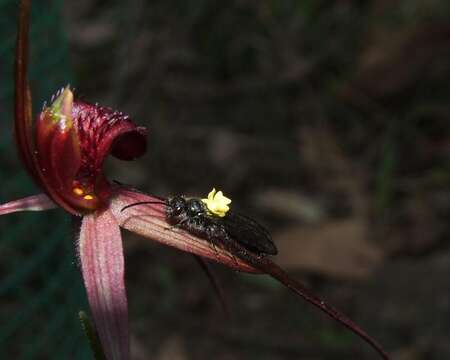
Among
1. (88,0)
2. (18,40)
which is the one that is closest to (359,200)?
(88,0)

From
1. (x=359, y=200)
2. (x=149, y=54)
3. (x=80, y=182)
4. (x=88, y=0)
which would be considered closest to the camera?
(x=80, y=182)

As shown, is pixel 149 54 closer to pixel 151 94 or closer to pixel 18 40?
pixel 151 94

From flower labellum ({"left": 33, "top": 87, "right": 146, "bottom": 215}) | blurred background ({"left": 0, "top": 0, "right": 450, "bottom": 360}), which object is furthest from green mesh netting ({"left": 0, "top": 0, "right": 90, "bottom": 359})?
flower labellum ({"left": 33, "top": 87, "right": 146, "bottom": 215})

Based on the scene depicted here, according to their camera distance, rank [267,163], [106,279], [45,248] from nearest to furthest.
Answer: [106,279], [45,248], [267,163]

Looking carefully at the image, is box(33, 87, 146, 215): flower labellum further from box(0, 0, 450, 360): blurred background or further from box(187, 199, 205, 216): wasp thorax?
box(0, 0, 450, 360): blurred background

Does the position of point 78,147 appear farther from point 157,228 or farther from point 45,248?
point 45,248

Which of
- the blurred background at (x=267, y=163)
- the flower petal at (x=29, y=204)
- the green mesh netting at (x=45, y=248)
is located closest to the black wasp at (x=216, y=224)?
the flower petal at (x=29, y=204)

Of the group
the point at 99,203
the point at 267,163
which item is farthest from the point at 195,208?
the point at 267,163
